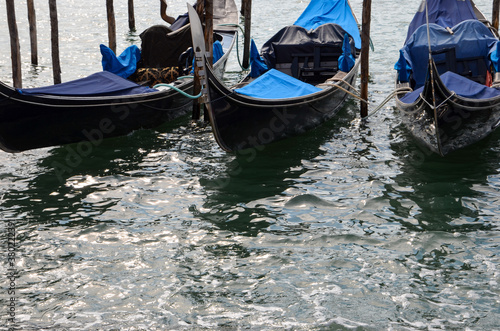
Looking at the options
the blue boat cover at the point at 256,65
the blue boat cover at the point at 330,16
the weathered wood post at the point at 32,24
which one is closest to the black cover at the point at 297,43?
the blue boat cover at the point at 256,65

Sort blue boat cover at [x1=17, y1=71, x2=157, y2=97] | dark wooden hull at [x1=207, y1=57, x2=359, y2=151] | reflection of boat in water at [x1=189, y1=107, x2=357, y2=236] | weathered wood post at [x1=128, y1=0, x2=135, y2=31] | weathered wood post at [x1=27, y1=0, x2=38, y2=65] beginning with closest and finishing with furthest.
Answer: reflection of boat in water at [x1=189, y1=107, x2=357, y2=236] → dark wooden hull at [x1=207, y1=57, x2=359, y2=151] → blue boat cover at [x1=17, y1=71, x2=157, y2=97] → weathered wood post at [x1=27, y1=0, x2=38, y2=65] → weathered wood post at [x1=128, y1=0, x2=135, y2=31]

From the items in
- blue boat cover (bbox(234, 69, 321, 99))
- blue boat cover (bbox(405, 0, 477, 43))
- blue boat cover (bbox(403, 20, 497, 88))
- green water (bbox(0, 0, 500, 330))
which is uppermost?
blue boat cover (bbox(405, 0, 477, 43))

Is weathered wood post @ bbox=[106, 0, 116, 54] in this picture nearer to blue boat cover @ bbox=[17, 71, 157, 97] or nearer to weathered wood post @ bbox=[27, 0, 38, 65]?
weathered wood post @ bbox=[27, 0, 38, 65]

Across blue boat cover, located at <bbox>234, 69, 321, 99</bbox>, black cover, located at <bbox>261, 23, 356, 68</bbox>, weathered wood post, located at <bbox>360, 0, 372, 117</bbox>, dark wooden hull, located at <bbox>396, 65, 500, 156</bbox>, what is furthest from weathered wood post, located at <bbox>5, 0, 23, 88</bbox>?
dark wooden hull, located at <bbox>396, 65, 500, 156</bbox>

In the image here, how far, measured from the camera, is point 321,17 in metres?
10.8

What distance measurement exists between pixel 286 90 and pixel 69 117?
247 centimetres

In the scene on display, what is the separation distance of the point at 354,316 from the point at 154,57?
590 centimetres

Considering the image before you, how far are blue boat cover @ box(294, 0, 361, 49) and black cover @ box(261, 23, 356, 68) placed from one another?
1.34m

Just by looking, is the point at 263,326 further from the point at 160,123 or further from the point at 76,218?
the point at 160,123

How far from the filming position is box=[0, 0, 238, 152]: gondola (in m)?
6.27

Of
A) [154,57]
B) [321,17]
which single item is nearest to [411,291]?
[154,57]

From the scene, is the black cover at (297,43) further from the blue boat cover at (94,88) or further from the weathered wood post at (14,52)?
the weathered wood post at (14,52)

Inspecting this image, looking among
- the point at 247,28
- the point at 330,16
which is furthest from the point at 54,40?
the point at 330,16

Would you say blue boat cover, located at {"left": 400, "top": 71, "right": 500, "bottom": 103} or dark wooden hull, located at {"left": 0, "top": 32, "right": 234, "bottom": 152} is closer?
dark wooden hull, located at {"left": 0, "top": 32, "right": 234, "bottom": 152}
